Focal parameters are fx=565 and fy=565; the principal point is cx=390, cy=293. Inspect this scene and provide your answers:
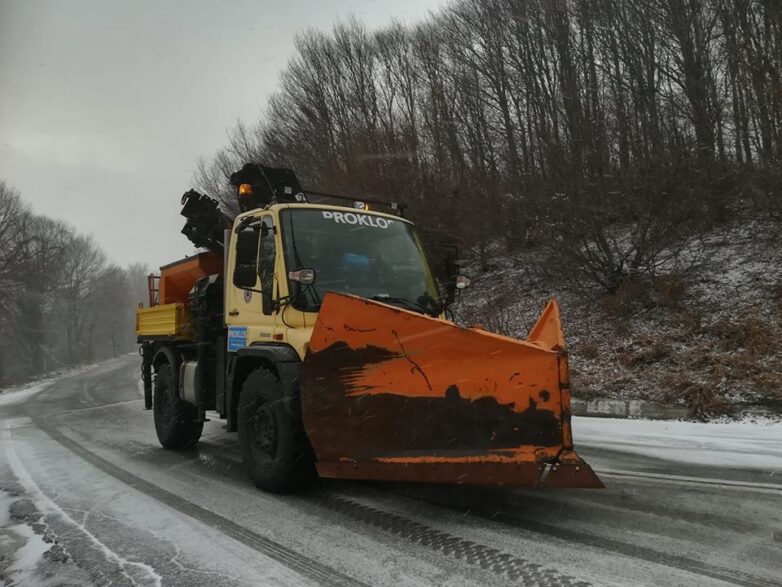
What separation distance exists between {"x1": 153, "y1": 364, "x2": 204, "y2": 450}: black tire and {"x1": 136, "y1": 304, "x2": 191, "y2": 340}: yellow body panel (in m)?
0.55

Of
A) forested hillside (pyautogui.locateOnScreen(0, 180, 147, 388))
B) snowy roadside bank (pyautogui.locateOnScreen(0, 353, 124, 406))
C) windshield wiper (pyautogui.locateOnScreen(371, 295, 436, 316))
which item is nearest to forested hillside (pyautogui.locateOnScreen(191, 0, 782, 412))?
windshield wiper (pyautogui.locateOnScreen(371, 295, 436, 316))

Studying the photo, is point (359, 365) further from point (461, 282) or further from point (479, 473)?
point (461, 282)

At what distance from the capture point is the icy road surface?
10.8 feet

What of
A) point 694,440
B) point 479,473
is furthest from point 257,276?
point 694,440

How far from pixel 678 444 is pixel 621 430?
1024 mm

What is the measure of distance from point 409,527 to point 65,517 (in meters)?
2.84

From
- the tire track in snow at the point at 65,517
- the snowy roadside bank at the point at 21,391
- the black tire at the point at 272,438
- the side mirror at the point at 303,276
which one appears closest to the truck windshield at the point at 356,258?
the side mirror at the point at 303,276

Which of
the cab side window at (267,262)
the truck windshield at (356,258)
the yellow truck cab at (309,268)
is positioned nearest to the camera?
the yellow truck cab at (309,268)

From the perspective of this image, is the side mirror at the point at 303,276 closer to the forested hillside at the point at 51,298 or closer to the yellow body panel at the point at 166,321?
the yellow body panel at the point at 166,321

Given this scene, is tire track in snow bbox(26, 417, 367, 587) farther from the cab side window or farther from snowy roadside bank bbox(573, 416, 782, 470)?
snowy roadside bank bbox(573, 416, 782, 470)

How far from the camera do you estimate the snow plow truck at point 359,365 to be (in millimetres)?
3629

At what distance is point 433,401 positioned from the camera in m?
3.86

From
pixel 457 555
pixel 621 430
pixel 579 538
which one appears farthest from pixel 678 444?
pixel 457 555

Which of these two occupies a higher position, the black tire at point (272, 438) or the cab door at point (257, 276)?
the cab door at point (257, 276)
